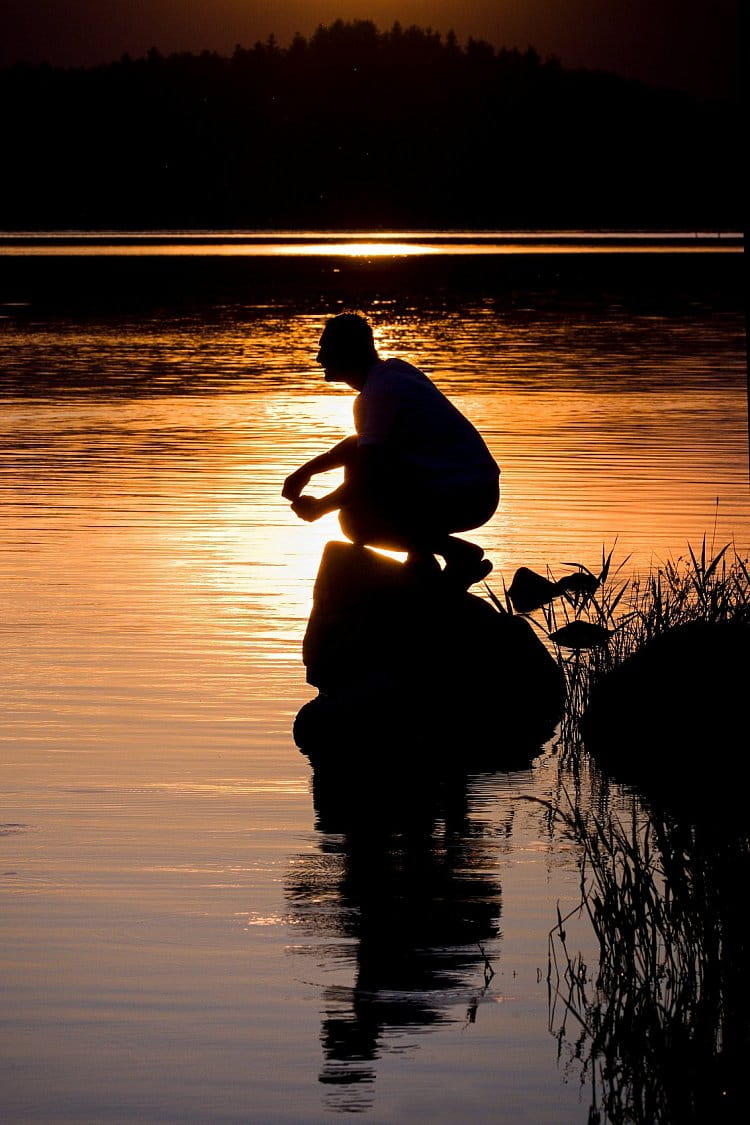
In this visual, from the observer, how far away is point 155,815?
7879 millimetres

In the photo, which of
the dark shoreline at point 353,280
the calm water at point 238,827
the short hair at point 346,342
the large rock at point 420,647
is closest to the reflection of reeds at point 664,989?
the calm water at point 238,827

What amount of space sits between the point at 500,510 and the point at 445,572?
707cm

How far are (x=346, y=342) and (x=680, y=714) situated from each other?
6.26ft

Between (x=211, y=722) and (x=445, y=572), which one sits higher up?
(x=445, y=572)

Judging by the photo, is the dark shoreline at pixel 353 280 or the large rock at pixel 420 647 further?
the dark shoreline at pixel 353 280

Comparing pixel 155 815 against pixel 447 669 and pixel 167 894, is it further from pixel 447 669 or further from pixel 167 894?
pixel 447 669

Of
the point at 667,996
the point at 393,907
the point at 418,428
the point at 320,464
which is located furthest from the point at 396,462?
the point at 667,996

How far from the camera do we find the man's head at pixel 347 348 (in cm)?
896

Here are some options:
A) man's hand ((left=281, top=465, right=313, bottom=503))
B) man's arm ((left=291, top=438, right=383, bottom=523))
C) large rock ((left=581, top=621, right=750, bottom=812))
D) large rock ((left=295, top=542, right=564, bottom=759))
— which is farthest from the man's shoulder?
large rock ((left=581, top=621, right=750, bottom=812))

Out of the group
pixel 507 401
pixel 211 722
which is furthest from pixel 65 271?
pixel 211 722

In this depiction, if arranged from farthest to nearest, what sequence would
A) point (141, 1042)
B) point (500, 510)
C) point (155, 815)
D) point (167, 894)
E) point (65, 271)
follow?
1. point (65, 271)
2. point (500, 510)
3. point (155, 815)
4. point (167, 894)
5. point (141, 1042)

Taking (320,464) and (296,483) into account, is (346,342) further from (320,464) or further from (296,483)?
(296,483)

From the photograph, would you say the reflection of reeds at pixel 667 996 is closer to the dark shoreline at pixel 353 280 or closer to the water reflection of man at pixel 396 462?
the water reflection of man at pixel 396 462

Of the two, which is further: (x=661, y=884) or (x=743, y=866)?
(x=661, y=884)
